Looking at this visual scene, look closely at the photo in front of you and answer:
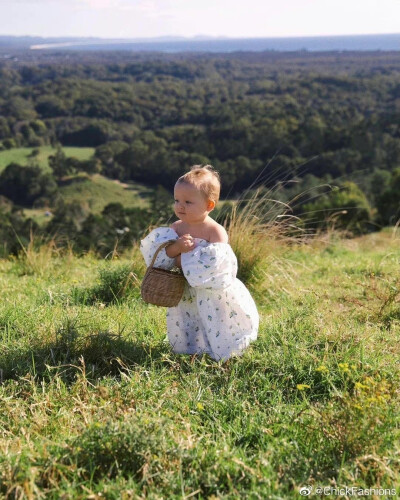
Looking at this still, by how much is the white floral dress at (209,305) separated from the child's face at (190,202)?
0.46 ft

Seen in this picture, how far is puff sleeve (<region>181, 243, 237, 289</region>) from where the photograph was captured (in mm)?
2779

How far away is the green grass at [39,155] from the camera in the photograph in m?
63.3

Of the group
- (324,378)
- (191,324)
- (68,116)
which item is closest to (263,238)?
(191,324)

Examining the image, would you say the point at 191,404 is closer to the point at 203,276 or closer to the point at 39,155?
the point at 203,276

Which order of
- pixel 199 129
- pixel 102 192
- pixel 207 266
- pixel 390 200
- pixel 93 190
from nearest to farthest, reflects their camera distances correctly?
pixel 207 266, pixel 390 200, pixel 102 192, pixel 93 190, pixel 199 129

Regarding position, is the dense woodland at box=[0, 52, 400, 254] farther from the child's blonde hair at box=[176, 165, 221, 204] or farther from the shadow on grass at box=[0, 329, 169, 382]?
the child's blonde hair at box=[176, 165, 221, 204]

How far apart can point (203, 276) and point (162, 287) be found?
0.22 meters

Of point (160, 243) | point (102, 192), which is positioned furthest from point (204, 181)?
point (102, 192)

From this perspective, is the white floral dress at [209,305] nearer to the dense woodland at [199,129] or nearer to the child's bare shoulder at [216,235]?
the child's bare shoulder at [216,235]

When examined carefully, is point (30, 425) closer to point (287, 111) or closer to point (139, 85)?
point (287, 111)

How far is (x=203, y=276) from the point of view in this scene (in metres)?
2.79

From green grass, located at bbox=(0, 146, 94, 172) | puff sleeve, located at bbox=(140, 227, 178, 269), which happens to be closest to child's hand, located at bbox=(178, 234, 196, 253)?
puff sleeve, located at bbox=(140, 227, 178, 269)

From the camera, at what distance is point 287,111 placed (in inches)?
2849

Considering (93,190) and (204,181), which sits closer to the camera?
(204,181)
